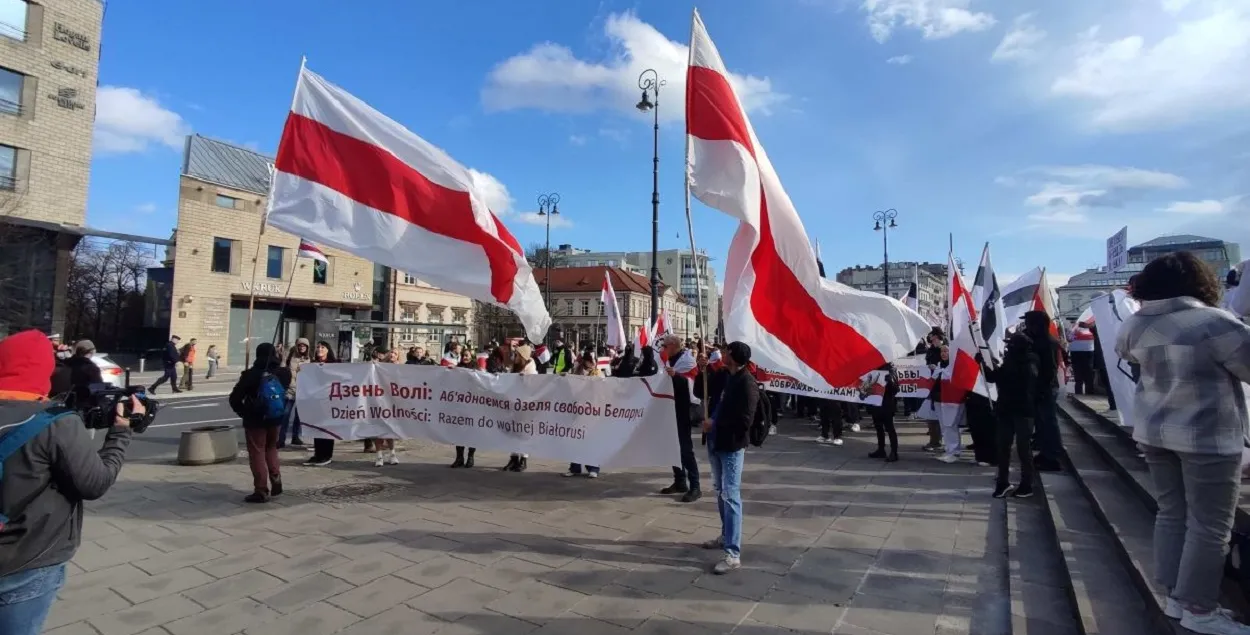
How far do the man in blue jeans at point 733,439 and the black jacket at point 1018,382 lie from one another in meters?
3.47

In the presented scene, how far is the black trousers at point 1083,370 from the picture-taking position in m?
14.3

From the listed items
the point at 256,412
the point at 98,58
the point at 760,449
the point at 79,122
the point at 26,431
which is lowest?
the point at 760,449

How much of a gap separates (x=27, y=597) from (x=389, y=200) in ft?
15.7

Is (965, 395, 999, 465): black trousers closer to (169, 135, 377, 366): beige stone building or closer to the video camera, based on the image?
the video camera

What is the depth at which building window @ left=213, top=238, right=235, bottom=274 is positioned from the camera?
1351 inches

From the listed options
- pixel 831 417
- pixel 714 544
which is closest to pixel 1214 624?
pixel 714 544

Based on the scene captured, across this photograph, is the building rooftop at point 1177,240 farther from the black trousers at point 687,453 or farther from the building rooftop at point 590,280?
the building rooftop at point 590,280

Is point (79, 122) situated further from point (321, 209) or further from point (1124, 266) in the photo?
point (1124, 266)

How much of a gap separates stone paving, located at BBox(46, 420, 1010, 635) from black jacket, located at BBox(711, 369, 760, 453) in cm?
100

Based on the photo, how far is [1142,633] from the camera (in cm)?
353

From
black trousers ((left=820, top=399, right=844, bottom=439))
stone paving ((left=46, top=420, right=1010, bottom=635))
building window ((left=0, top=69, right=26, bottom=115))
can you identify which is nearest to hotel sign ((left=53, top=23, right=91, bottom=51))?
building window ((left=0, top=69, right=26, bottom=115))

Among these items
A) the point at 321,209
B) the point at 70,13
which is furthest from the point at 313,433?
the point at 70,13

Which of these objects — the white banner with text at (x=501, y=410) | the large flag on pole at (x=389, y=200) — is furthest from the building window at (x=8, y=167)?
the large flag on pole at (x=389, y=200)

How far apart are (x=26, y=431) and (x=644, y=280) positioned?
104 m
